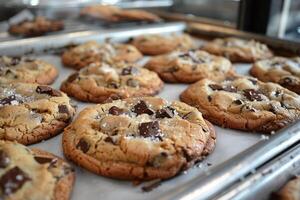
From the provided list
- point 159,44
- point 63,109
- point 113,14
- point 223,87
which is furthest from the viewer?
point 113,14

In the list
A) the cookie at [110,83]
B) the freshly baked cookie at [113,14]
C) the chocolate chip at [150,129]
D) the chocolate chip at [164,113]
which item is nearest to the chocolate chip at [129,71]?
the cookie at [110,83]

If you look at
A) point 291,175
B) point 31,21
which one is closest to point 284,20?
point 291,175

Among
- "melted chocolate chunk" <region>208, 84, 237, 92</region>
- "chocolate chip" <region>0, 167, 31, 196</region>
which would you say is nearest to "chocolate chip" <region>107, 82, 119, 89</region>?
"melted chocolate chunk" <region>208, 84, 237, 92</region>

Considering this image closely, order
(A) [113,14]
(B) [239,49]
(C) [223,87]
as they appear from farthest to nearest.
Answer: (A) [113,14] → (B) [239,49] → (C) [223,87]

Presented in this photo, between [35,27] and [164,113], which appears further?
[35,27]

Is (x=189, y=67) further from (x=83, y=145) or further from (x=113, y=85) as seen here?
(x=83, y=145)

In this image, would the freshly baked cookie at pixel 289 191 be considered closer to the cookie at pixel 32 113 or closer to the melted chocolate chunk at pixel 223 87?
the melted chocolate chunk at pixel 223 87

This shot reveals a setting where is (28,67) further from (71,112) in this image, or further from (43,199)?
(43,199)

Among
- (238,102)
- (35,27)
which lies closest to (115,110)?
(238,102)
